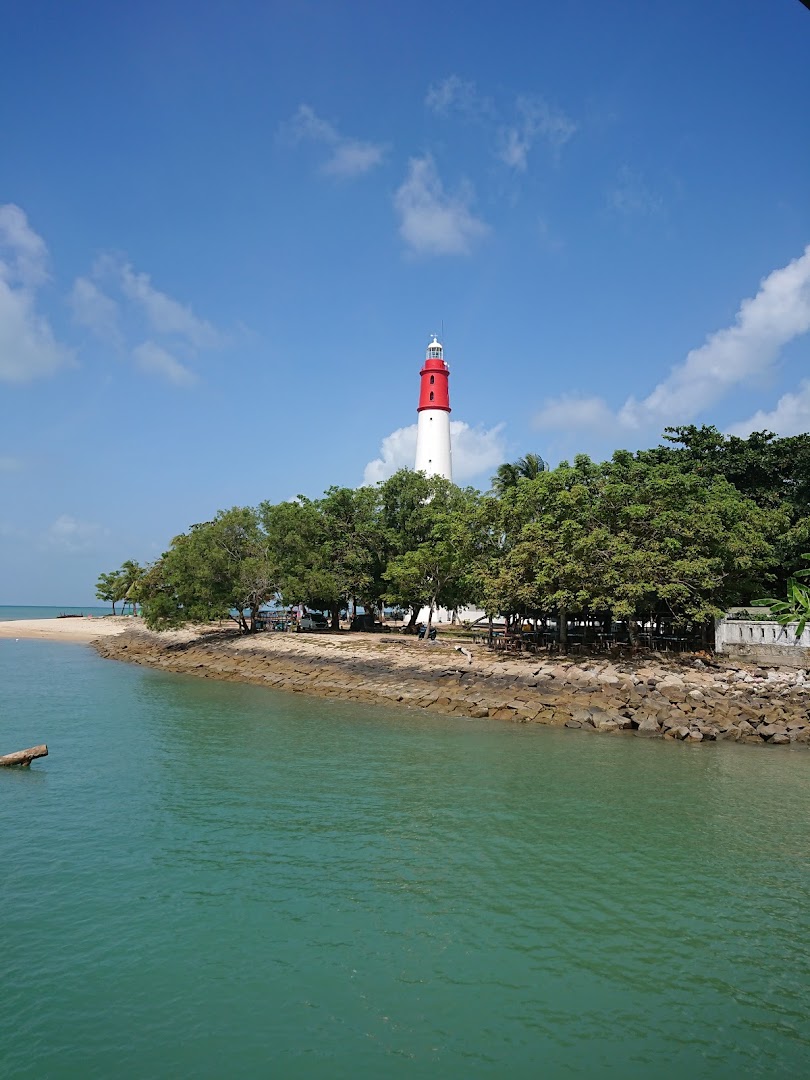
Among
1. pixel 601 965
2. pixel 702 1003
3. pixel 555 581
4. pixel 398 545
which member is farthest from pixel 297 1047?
pixel 398 545

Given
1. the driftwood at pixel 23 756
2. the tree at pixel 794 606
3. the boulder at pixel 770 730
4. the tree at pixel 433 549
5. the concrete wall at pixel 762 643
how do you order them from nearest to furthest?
the tree at pixel 794 606, the driftwood at pixel 23 756, the boulder at pixel 770 730, the concrete wall at pixel 762 643, the tree at pixel 433 549

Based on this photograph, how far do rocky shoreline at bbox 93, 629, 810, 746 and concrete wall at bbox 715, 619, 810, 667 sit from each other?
0.81 meters

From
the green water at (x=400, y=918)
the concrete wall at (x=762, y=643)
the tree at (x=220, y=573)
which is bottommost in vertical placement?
the green water at (x=400, y=918)

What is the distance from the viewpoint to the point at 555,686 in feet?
91.2

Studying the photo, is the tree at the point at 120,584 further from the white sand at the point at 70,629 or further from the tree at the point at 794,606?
the tree at the point at 794,606

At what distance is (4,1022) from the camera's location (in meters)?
7.36

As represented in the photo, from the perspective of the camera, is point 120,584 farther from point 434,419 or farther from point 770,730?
point 770,730

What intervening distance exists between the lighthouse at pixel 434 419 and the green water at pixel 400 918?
39.4 m

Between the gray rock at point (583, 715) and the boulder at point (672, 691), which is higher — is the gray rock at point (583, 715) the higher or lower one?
the lower one

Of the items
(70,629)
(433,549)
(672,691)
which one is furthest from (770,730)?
(70,629)

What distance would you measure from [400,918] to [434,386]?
5038cm

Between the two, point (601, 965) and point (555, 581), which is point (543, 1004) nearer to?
point (601, 965)

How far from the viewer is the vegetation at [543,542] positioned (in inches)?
1163

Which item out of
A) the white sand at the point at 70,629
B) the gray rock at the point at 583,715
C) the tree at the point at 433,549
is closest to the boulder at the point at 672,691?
the gray rock at the point at 583,715
